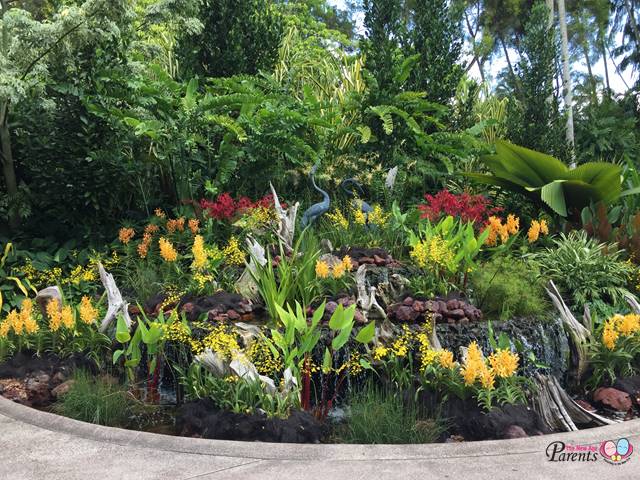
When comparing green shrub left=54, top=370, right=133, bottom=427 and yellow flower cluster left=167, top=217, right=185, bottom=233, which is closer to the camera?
green shrub left=54, top=370, right=133, bottom=427

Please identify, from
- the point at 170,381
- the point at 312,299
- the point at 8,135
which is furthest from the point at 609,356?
the point at 8,135

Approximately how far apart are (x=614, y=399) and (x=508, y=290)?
3.60ft

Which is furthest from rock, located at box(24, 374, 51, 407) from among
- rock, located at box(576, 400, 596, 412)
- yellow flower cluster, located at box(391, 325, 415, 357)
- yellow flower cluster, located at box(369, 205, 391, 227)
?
rock, located at box(576, 400, 596, 412)

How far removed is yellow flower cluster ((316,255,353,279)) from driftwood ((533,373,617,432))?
163 centimetres

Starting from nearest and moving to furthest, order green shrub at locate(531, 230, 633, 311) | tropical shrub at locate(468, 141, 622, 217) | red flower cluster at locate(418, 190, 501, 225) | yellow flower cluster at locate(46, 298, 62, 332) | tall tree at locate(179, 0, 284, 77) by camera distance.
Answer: yellow flower cluster at locate(46, 298, 62, 332), green shrub at locate(531, 230, 633, 311), red flower cluster at locate(418, 190, 501, 225), tropical shrub at locate(468, 141, 622, 217), tall tree at locate(179, 0, 284, 77)

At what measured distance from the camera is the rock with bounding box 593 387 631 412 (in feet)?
12.7

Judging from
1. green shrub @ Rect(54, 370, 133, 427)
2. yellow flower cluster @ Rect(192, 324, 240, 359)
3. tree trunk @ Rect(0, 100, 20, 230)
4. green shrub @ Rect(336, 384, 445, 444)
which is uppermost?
tree trunk @ Rect(0, 100, 20, 230)

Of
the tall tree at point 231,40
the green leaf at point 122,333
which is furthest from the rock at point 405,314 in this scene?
the tall tree at point 231,40

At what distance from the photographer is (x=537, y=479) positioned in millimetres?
2768

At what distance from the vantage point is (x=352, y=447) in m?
3.07

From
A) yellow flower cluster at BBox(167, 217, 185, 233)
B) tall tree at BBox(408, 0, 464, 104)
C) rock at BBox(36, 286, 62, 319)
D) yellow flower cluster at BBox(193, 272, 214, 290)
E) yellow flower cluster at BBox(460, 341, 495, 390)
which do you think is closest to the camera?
yellow flower cluster at BBox(460, 341, 495, 390)

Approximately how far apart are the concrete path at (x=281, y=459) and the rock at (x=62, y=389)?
625 millimetres

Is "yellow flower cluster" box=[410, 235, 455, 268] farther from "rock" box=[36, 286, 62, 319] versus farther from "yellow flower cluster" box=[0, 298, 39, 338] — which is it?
"yellow flower cluster" box=[0, 298, 39, 338]

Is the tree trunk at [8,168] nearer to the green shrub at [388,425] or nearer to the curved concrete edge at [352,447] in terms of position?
the curved concrete edge at [352,447]
